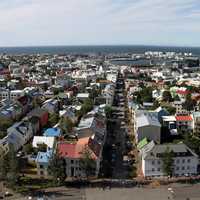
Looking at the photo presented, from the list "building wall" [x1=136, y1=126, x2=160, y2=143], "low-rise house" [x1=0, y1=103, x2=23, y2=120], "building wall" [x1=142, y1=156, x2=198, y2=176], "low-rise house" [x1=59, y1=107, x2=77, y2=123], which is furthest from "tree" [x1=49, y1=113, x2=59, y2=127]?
"building wall" [x1=142, y1=156, x2=198, y2=176]

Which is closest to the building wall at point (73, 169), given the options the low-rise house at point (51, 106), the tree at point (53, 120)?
the tree at point (53, 120)

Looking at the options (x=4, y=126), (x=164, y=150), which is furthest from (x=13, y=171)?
(x=4, y=126)

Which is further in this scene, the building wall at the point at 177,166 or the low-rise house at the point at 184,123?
the low-rise house at the point at 184,123

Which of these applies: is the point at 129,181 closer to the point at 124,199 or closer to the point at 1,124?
the point at 124,199

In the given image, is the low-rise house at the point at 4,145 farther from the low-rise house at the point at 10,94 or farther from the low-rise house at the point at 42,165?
the low-rise house at the point at 10,94

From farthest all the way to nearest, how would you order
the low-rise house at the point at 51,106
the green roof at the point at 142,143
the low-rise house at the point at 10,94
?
the low-rise house at the point at 10,94 → the low-rise house at the point at 51,106 → the green roof at the point at 142,143

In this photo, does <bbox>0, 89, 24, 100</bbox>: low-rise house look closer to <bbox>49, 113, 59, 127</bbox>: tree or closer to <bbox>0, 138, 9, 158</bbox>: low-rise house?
<bbox>49, 113, 59, 127</bbox>: tree

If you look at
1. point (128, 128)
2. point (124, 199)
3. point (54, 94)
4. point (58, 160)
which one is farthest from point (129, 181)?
point (54, 94)
